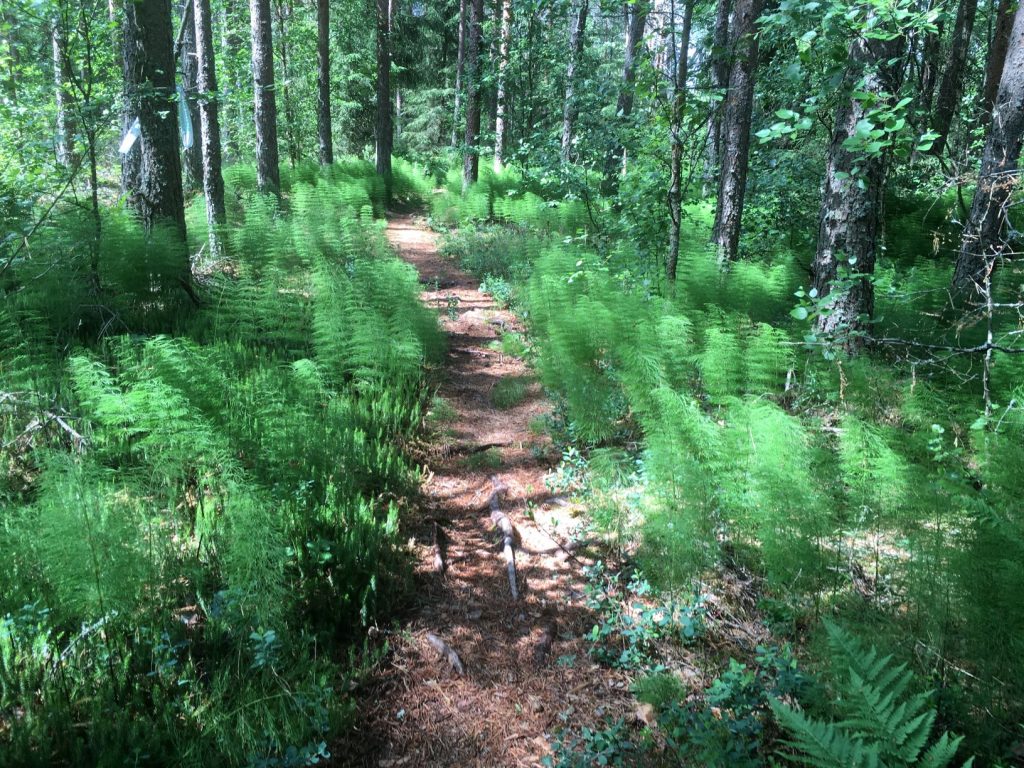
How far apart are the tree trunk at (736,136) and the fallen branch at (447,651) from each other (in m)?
5.44

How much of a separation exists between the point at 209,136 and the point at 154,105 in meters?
4.09

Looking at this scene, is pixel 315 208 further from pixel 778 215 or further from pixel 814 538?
pixel 814 538

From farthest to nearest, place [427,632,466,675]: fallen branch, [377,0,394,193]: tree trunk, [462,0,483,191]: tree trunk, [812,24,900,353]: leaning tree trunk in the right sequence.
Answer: [377,0,394,193]: tree trunk, [462,0,483,191]: tree trunk, [812,24,900,353]: leaning tree trunk, [427,632,466,675]: fallen branch

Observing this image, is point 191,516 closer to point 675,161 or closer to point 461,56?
point 675,161

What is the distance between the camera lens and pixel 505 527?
3.92 m

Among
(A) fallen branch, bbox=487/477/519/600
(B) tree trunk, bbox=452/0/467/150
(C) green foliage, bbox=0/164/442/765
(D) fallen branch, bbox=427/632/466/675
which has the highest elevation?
(B) tree trunk, bbox=452/0/467/150

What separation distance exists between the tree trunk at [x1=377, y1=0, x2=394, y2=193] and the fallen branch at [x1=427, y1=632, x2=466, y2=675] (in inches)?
556

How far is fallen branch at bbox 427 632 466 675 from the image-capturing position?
2.95m

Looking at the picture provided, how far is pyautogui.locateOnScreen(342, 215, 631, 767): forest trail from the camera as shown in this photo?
2.61m

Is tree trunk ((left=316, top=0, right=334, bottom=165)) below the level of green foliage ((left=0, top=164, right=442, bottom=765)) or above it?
above

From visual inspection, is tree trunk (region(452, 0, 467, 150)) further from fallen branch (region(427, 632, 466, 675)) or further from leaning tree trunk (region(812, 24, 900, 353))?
fallen branch (region(427, 632, 466, 675))

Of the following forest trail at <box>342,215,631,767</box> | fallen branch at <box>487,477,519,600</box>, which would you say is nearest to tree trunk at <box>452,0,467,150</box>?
forest trail at <box>342,215,631,767</box>

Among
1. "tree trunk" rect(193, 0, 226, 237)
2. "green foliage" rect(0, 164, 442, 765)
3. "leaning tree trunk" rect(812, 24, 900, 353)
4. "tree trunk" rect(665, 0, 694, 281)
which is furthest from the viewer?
"tree trunk" rect(193, 0, 226, 237)

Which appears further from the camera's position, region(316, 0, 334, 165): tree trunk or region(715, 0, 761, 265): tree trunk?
region(316, 0, 334, 165): tree trunk
